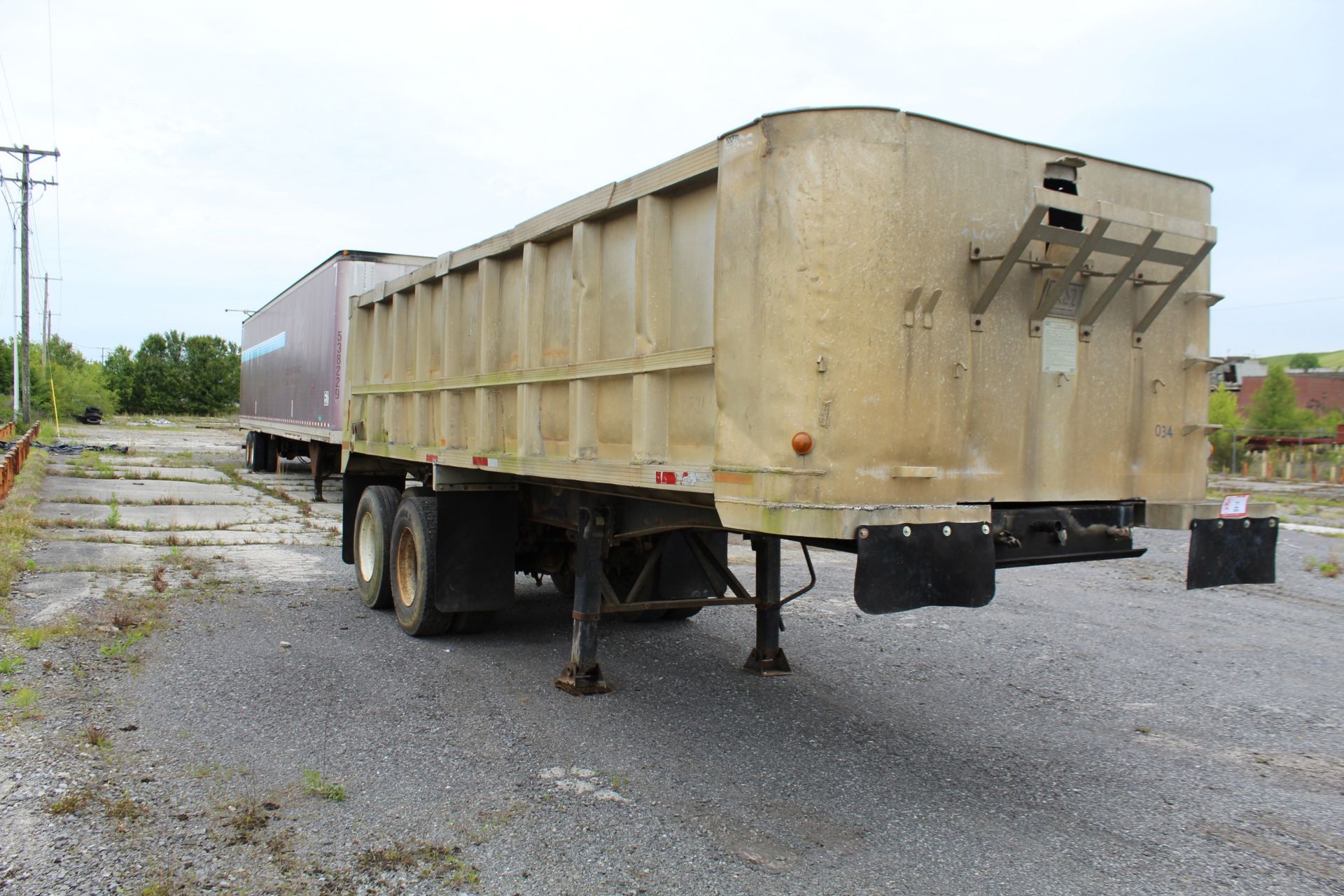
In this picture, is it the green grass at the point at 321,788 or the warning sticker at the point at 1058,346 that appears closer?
the green grass at the point at 321,788

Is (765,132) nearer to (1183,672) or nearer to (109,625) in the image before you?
(1183,672)

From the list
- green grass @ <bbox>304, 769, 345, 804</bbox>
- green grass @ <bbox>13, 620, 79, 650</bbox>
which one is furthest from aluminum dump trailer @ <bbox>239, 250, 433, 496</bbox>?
green grass @ <bbox>304, 769, 345, 804</bbox>

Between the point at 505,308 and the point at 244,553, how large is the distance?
6.38 metres

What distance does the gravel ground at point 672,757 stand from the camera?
3.49m

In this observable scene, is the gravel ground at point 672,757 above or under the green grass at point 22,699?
under

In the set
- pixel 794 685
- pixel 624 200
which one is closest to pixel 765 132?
pixel 624 200

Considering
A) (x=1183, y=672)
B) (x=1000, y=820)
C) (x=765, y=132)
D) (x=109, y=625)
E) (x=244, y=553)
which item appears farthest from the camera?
(x=244, y=553)

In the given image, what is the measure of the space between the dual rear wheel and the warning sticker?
→ 14.0 feet

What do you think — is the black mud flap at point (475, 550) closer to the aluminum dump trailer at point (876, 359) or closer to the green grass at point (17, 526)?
the aluminum dump trailer at point (876, 359)

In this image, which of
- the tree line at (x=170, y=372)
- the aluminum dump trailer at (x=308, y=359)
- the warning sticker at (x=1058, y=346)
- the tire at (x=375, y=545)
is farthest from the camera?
the tree line at (x=170, y=372)

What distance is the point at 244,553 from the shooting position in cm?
1074

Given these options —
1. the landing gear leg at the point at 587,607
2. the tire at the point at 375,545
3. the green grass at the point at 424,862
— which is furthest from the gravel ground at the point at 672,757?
the tire at the point at 375,545

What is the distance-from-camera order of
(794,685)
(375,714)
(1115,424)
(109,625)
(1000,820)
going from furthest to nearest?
(109,625) < (794,685) < (375,714) < (1115,424) < (1000,820)

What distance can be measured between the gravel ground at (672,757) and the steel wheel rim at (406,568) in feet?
1.03
